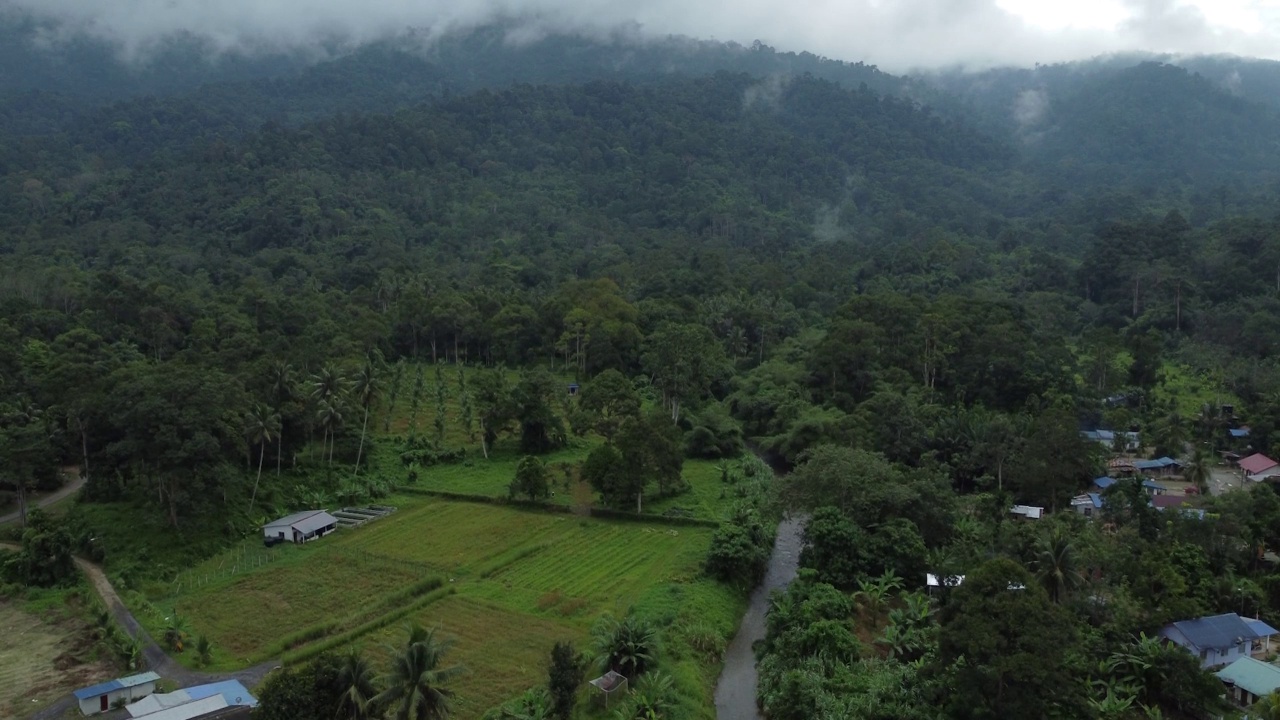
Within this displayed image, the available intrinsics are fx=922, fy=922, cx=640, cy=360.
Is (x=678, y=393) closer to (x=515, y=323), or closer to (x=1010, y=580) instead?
(x=515, y=323)

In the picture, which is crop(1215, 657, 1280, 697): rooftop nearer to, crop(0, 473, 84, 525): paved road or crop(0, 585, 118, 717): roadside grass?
crop(0, 585, 118, 717): roadside grass

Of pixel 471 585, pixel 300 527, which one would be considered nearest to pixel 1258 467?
pixel 471 585

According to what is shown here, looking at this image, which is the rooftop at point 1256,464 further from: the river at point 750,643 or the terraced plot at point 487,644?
the terraced plot at point 487,644

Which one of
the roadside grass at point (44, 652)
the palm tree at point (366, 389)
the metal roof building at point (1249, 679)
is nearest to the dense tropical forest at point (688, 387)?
the palm tree at point (366, 389)

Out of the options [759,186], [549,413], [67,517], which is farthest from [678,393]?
[759,186]

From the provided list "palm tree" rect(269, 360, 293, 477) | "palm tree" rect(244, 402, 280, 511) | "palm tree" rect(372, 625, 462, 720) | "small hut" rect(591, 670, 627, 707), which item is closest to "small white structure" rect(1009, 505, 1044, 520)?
"small hut" rect(591, 670, 627, 707)

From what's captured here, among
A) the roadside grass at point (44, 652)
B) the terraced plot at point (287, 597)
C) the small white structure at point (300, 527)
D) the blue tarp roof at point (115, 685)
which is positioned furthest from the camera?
the small white structure at point (300, 527)
